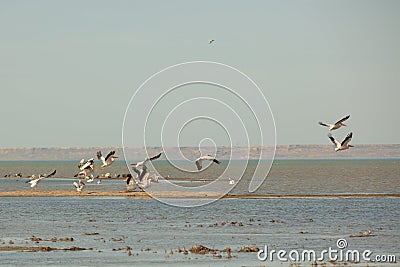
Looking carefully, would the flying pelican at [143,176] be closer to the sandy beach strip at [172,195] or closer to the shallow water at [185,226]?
the shallow water at [185,226]

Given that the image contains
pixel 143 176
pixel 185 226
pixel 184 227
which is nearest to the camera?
pixel 184 227

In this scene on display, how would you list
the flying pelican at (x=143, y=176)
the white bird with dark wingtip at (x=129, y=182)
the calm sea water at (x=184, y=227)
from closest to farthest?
the calm sea water at (x=184, y=227)
the flying pelican at (x=143, y=176)
the white bird with dark wingtip at (x=129, y=182)

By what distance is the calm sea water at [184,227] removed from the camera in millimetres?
31406

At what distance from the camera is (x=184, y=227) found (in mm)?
42969

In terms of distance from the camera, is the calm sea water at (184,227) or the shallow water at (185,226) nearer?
the calm sea water at (184,227)

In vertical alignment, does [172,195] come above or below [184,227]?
above

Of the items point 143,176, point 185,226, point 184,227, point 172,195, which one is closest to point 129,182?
point 172,195

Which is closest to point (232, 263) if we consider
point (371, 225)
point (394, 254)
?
point (394, 254)

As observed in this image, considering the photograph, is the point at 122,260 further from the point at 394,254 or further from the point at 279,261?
the point at 394,254

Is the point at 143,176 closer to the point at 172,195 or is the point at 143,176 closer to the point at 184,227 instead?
the point at 184,227

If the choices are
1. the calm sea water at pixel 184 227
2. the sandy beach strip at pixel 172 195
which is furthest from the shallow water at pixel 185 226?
the sandy beach strip at pixel 172 195

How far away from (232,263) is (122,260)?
162 inches

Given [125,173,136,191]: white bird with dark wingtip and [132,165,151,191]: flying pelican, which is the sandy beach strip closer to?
[125,173,136,191]: white bird with dark wingtip

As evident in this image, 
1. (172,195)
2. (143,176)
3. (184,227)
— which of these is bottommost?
(184,227)
